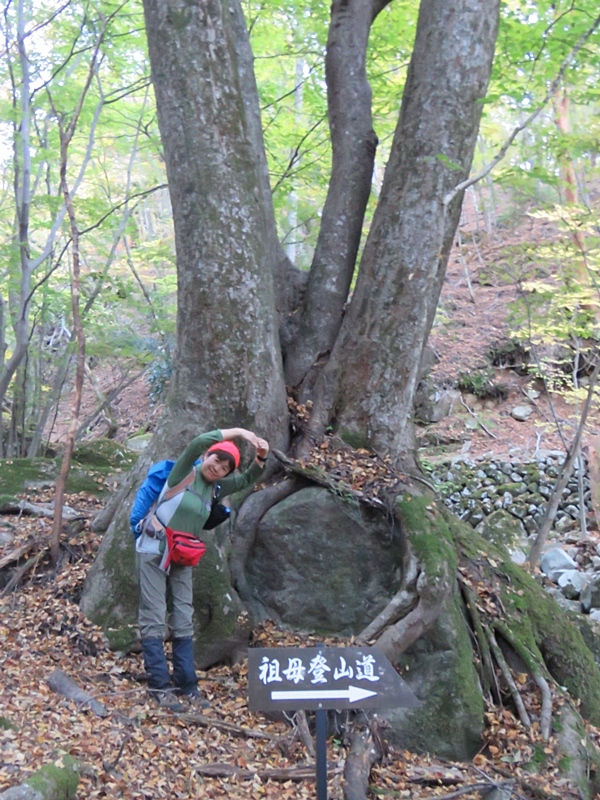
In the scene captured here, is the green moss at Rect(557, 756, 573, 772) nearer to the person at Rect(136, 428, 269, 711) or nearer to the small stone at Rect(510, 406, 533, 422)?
the person at Rect(136, 428, 269, 711)

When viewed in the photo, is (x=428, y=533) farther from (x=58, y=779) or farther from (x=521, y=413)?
(x=521, y=413)

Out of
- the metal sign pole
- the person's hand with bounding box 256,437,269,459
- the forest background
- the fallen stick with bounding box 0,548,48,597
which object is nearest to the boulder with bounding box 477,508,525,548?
the forest background

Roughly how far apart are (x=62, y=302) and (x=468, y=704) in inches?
324

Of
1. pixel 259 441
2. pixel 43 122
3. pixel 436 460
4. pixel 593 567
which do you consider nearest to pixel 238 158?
pixel 259 441

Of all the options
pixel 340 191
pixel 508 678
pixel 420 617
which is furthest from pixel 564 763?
pixel 340 191

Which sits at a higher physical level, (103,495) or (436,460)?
(103,495)

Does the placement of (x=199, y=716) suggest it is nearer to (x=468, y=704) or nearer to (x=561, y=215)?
(x=468, y=704)

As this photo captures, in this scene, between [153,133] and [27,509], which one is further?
[153,133]

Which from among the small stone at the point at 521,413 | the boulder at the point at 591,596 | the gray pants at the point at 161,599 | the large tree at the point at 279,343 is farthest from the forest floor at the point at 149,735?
the small stone at the point at 521,413

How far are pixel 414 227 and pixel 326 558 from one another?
242cm

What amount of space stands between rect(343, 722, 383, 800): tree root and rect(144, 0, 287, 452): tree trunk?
2.01 meters

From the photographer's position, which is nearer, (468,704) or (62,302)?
(468,704)

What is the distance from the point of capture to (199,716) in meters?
3.68

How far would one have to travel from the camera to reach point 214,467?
376 cm
